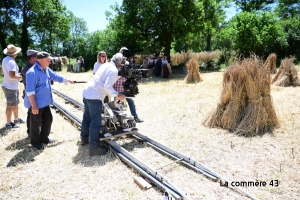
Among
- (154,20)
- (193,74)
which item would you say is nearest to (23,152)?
(193,74)

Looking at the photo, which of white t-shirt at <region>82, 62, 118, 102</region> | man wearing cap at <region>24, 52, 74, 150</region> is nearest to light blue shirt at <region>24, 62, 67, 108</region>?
man wearing cap at <region>24, 52, 74, 150</region>

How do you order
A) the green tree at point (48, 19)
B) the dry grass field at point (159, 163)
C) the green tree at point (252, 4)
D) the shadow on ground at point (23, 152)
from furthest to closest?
the green tree at point (252, 4) < the green tree at point (48, 19) < the shadow on ground at point (23, 152) < the dry grass field at point (159, 163)

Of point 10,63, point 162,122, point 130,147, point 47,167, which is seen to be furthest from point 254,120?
point 10,63

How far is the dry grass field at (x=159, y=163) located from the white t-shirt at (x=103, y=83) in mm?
1098

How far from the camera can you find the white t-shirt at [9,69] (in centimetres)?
532

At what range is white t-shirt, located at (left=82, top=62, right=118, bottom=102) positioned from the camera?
3.90 m

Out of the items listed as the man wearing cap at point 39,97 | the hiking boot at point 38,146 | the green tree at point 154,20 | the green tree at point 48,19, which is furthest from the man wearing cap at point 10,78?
the green tree at point 48,19

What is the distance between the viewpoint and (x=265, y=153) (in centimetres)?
396

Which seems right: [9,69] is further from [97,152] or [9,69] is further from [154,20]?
[154,20]

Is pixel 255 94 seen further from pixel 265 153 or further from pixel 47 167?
pixel 47 167

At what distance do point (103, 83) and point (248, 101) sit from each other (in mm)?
3093

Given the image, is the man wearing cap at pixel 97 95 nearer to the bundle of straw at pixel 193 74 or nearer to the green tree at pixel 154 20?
the bundle of straw at pixel 193 74

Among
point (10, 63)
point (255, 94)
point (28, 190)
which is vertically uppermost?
point (10, 63)

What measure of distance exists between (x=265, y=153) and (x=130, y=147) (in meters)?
2.39
